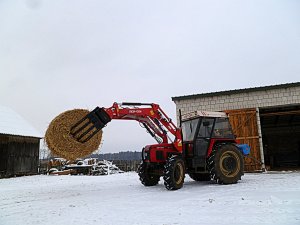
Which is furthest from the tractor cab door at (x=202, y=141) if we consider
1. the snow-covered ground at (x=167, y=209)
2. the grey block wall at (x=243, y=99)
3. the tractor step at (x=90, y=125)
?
the grey block wall at (x=243, y=99)

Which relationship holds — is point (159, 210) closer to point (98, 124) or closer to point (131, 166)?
point (98, 124)

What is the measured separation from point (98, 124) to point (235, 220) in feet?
15.3

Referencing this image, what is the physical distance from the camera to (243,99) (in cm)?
1437

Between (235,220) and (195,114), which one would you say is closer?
(235,220)

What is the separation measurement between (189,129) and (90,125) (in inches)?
142

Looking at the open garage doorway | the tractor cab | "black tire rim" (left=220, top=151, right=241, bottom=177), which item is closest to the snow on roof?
the tractor cab

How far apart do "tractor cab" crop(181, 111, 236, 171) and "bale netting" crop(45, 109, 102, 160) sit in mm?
3350

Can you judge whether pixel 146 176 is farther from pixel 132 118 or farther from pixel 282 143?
pixel 282 143

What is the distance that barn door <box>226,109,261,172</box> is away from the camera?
1373cm

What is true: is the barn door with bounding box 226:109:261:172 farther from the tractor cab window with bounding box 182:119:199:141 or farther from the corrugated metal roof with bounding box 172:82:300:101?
the tractor cab window with bounding box 182:119:199:141

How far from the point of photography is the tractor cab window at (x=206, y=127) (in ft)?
30.9

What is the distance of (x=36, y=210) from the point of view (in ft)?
19.9

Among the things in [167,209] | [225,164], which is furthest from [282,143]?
[167,209]

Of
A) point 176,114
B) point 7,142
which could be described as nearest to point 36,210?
point 176,114
